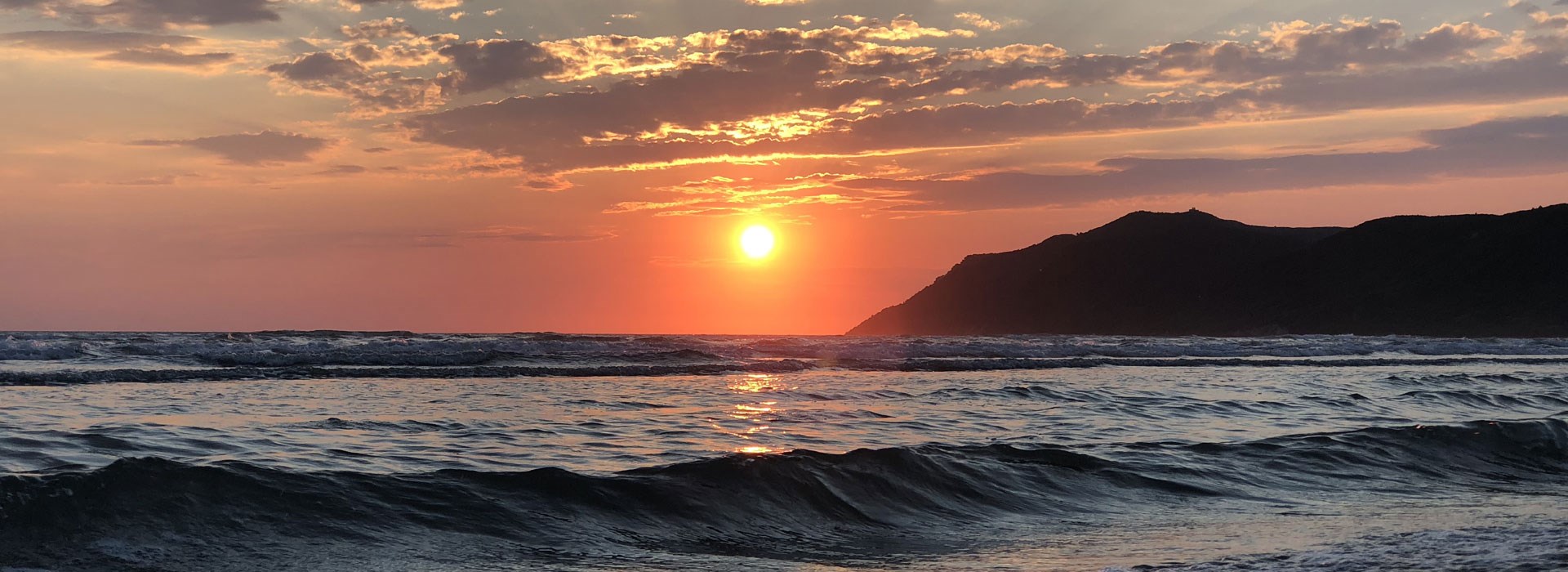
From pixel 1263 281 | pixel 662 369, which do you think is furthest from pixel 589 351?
pixel 1263 281

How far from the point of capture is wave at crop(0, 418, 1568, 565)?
317 inches

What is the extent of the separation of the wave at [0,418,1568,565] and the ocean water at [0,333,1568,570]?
0.03 meters

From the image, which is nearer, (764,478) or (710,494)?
(710,494)

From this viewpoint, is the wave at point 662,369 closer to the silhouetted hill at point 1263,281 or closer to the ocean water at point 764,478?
the ocean water at point 764,478

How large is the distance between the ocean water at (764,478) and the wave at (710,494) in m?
0.03

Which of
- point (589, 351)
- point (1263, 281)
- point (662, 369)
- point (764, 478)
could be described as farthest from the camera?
point (1263, 281)

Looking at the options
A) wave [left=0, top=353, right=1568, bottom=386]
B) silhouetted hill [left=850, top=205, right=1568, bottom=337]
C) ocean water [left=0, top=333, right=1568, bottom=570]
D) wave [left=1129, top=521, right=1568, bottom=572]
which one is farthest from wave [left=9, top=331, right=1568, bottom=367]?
silhouetted hill [left=850, top=205, right=1568, bottom=337]

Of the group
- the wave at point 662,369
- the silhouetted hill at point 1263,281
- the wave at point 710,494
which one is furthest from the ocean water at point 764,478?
the silhouetted hill at point 1263,281

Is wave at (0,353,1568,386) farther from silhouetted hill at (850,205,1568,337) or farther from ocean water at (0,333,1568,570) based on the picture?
silhouetted hill at (850,205,1568,337)

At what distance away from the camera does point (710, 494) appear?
31.2 ft

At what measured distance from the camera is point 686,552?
802 centimetres

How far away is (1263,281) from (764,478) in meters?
148

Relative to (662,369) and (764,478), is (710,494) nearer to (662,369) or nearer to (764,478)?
(764,478)

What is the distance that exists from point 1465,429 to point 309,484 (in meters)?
12.8
